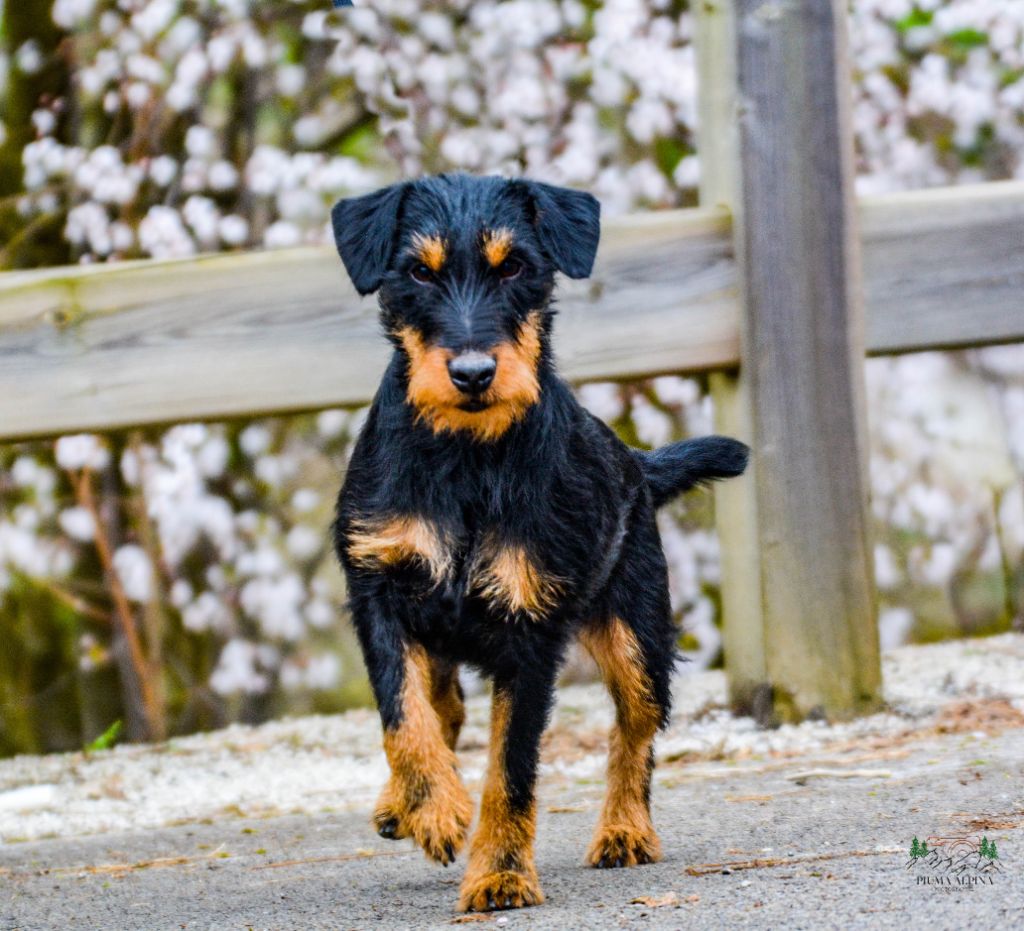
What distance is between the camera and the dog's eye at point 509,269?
3574 millimetres

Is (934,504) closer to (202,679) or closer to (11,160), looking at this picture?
(202,679)

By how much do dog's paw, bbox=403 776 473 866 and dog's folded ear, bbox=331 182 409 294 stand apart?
122 cm

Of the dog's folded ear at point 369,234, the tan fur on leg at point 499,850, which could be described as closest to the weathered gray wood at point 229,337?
the dog's folded ear at point 369,234

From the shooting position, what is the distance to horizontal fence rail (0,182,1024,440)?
4992 mm

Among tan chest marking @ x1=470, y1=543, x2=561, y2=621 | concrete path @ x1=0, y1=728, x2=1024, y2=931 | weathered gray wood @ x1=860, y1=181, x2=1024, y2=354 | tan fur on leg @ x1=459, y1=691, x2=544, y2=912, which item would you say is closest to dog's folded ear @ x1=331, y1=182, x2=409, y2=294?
tan chest marking @ x1=470, y1=543, x2=561, y2=621

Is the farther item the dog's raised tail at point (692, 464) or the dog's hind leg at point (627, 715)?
the dog's raised tail at point (692, 464)

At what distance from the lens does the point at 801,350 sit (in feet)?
16.8

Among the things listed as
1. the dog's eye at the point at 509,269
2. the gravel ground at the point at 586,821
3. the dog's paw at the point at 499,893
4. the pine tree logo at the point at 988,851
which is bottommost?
the gravel ground at the point at 586,821

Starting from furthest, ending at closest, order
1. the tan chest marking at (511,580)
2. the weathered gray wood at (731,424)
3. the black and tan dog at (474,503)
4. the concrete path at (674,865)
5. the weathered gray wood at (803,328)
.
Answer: the weathered gray wood at (731,424) < the weathered gray wood at (803,328) < the tan chest marking at (511,580) < the black and tan dog at (474,503) < the concrete path at (674,865)

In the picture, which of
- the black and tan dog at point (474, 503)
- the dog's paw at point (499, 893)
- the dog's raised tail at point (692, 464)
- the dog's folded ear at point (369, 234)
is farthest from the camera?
the dog's raised tail at point (692, 464)

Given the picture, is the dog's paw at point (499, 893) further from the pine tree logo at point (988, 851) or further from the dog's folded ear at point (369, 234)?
the dog's folded ear at point (369, 234)

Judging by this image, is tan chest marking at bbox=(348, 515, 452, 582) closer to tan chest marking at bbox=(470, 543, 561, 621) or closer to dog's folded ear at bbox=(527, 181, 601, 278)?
tan chest marking at bbox=(470, 543, 561, 621)

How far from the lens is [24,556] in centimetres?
830

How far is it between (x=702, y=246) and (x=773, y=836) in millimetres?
2230
